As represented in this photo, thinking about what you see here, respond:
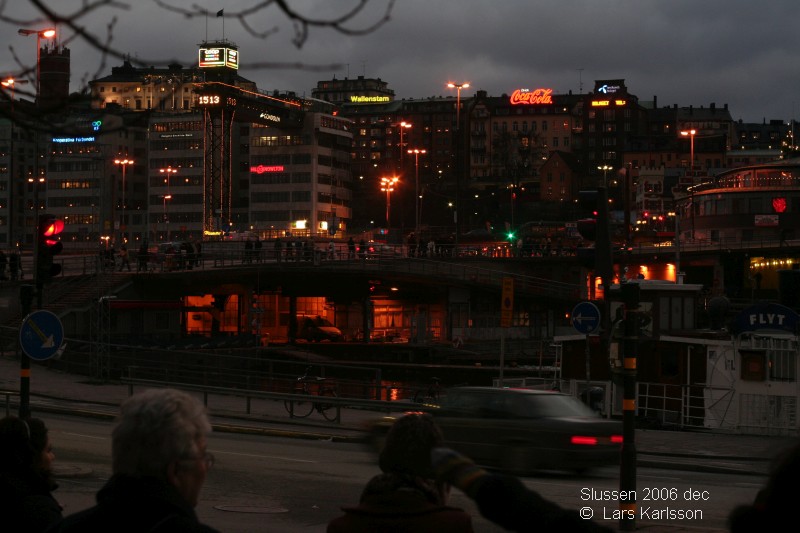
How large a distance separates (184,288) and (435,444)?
216ft

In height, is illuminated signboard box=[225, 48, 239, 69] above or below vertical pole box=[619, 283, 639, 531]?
above

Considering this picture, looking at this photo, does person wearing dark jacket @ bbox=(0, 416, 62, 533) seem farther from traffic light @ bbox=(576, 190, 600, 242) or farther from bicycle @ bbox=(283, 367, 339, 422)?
bicycle @ bbox=(283, 367, 339, 422)

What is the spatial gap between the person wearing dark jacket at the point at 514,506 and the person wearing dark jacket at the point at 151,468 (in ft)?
3.14

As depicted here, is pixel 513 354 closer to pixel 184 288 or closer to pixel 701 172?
pixel 184 288

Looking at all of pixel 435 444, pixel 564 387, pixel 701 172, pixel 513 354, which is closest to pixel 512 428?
pixel 435 444

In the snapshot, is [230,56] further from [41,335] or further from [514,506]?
[514,506]

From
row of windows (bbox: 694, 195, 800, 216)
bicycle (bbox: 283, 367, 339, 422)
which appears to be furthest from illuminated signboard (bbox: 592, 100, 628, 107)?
bicycle (bbox: 283, 367, 339, 422)

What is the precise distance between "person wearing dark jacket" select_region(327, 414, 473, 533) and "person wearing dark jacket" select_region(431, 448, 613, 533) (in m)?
1.20

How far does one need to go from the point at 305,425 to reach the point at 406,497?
23395 mm

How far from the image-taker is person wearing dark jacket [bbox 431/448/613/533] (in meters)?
3.32

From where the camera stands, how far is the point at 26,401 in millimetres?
18141

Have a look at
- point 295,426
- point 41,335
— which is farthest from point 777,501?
point 295,426

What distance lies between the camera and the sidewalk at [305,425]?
22.0m

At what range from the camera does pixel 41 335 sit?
1878cm
